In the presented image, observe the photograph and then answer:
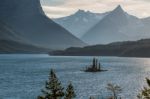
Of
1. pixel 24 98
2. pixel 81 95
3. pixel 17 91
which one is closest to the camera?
pixel 24 98

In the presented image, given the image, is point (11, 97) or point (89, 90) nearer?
point (11, 97)

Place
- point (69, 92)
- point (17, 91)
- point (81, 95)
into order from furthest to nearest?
point (17, 91), point (81, 95), point (69, 92)

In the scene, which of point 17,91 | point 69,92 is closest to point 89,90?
point 17,91

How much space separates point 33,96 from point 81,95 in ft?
54.7

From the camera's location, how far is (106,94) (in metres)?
141

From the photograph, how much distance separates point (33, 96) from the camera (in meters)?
137

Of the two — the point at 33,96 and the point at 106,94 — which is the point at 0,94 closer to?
the point at 33,96

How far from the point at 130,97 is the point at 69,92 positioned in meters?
83.5

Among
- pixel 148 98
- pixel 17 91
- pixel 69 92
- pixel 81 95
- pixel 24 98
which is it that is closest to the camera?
pixel 148 98

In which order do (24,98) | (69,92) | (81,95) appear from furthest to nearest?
(81,95)
(24,98)
(69,92)

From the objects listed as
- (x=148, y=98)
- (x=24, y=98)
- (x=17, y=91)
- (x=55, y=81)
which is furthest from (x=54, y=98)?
(x=17, y=91)

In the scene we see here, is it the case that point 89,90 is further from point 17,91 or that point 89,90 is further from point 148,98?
point 148,98

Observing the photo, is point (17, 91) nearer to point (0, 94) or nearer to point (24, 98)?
point (0, 94)

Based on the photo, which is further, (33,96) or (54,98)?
(33,96)
